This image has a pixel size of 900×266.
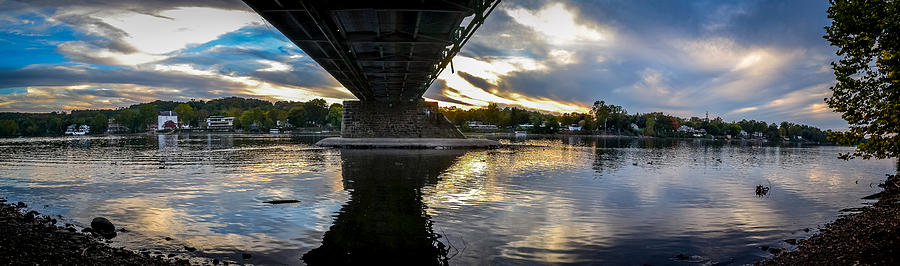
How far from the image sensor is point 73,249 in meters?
11.2

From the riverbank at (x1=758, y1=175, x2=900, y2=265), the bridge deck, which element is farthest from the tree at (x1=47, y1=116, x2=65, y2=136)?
the riverbank at (x1=758, y1=175, x2=900, y2=265)

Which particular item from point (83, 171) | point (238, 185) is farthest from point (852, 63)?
point (83, 171)

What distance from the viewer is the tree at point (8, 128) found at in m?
179

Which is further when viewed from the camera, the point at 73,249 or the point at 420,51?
the point at 420,51

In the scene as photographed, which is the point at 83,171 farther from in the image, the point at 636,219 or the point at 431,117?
the point at 431,117

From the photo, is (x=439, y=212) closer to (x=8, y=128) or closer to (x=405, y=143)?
(x=405, y=143)

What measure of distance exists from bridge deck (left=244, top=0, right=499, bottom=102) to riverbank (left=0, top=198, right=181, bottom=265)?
883 centimetres

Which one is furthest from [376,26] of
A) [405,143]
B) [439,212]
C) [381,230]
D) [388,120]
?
[388,120]

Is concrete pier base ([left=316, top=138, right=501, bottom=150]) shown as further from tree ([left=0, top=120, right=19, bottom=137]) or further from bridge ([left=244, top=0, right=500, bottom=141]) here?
tree ([left=0, top=120, right=19, bottom=137])

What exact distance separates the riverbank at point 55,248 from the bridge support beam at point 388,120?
5399 cm

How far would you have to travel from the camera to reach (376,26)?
22.8m

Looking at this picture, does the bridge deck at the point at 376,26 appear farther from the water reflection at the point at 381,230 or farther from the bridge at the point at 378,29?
the water reflection at the point at 381,230

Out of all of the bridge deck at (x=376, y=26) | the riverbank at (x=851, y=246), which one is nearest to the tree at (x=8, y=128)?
the bridge deck at (x=376, y=26)

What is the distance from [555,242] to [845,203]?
17538 millimetres
